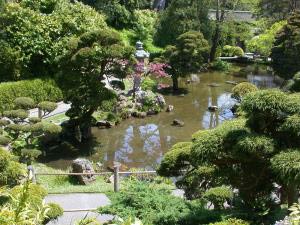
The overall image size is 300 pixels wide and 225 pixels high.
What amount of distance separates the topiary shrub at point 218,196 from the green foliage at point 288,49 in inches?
689

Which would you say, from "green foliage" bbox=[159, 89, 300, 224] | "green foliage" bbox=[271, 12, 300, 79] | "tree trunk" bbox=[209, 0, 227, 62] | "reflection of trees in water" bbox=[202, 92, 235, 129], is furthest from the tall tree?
"green foliage" bbox=[159, 89, 300, 224]

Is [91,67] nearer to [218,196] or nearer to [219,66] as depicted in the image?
[218,196]

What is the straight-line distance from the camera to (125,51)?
1598cm

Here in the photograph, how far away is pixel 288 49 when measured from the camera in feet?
83.1

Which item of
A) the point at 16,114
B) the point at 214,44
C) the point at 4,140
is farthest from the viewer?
the point at 214,44

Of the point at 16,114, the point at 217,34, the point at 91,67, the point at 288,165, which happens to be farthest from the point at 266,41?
the point at 288,165

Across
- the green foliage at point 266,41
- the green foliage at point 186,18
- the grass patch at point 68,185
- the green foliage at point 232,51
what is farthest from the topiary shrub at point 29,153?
the green foliage at point 232,51

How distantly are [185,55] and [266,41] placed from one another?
32.1 ft

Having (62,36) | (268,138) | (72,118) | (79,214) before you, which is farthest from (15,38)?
(268,138)

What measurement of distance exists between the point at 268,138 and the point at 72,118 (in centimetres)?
1092

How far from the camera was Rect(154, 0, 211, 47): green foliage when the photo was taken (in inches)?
1163

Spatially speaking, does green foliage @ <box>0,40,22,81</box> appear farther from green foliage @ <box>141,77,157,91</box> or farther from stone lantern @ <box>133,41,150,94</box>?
green foliage @ <box>141,77,157,91</box>

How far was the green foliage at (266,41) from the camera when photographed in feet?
104

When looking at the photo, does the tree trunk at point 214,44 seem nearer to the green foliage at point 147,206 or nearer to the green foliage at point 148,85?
the green foliage at point 148,85
